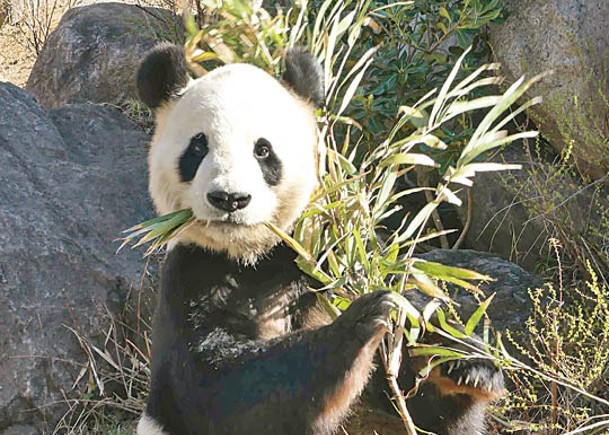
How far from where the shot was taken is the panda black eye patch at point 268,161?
11.7 feet

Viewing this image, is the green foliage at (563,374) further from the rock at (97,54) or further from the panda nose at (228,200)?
the rock at (97,54)

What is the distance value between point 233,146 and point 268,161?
0.57ft

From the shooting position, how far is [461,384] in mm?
3844

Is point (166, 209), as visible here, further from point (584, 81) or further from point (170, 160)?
point (584, 81)

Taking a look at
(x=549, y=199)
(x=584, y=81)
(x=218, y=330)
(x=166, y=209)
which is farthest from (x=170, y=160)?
(x=584, y=81)

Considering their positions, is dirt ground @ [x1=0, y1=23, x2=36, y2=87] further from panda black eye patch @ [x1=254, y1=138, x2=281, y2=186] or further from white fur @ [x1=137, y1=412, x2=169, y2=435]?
panda black eye patch @ [x1=254, y1=138, x2=281, y2=186]

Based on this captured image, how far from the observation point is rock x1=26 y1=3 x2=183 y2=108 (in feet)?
27.3

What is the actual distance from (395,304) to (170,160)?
3.09 feet

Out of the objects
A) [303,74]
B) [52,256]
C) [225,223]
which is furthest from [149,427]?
[52,256]

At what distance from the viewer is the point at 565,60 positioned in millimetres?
5750

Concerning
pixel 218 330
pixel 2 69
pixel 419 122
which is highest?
pixel 419 122

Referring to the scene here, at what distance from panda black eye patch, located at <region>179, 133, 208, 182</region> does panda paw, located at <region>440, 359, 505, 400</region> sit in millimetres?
1187

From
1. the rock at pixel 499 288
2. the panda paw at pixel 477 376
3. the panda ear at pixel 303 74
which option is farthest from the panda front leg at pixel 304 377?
the rock at pixel 499 288

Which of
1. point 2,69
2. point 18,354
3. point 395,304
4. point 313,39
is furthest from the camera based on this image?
point 2,69
